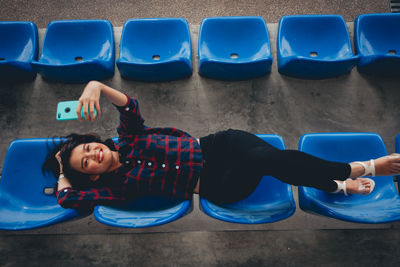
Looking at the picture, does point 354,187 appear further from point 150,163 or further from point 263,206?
point 150,163

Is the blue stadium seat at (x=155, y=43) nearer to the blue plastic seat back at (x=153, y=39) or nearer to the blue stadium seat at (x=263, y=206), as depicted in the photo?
the blue plastic seat back at (x=153, y=39)

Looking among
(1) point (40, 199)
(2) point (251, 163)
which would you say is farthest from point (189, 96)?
(1) point (40, 199)

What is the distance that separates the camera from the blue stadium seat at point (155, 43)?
2.11 metres

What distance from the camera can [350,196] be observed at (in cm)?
156

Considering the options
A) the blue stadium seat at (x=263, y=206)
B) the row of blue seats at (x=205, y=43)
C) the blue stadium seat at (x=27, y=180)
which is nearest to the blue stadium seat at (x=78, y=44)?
the row of blue seats at (x=205, y=43)

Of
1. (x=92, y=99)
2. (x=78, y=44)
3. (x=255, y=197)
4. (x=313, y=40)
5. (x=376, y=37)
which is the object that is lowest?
(x=255, y=197)

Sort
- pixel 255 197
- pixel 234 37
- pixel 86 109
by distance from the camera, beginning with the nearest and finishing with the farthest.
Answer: pixel 86 109 → pixel 255 197 → pixel 234 37

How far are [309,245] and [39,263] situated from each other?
Result: 1996mm

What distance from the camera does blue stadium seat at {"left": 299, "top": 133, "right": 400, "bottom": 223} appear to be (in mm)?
1415

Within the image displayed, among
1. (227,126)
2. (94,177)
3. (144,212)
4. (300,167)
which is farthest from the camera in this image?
(227,126)

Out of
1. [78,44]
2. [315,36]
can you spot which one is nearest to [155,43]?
[78,44]

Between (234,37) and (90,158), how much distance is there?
1.60 m

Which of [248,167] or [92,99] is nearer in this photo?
[92,99]

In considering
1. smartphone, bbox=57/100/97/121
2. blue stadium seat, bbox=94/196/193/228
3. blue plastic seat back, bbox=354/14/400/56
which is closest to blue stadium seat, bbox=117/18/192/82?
smartphone, bbox=57/100/97/121
